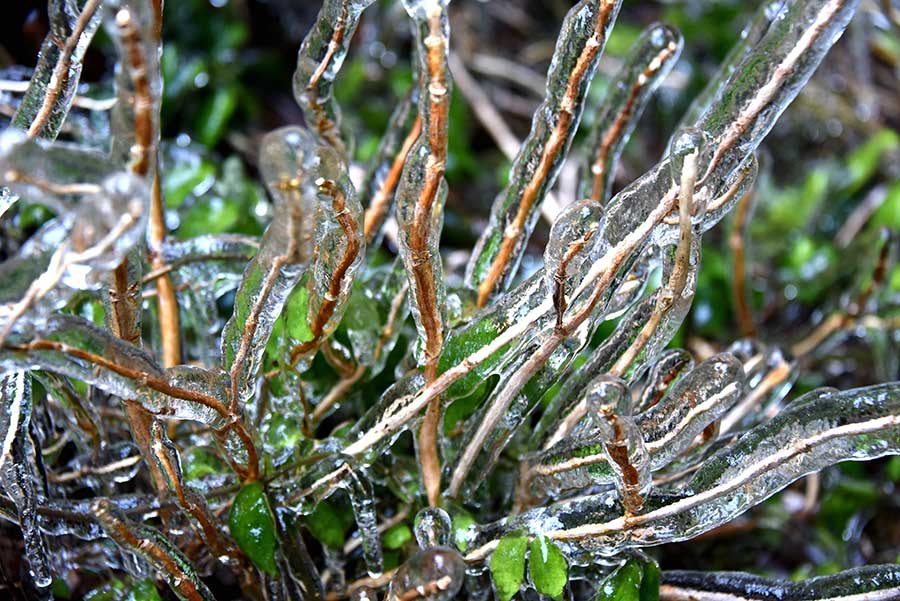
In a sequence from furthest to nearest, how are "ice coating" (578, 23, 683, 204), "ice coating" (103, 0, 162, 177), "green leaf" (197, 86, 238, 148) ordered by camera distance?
"green leaf" (197, 86, 238, 148), "ice coating" (578, 23, 683, 204), "ice coating" (103, 0, 162, 177)

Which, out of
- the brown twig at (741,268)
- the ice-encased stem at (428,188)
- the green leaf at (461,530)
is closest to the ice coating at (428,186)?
the ice-encased stem at (428,188)

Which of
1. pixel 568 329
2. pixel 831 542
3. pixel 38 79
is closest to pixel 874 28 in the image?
pixel 831 542

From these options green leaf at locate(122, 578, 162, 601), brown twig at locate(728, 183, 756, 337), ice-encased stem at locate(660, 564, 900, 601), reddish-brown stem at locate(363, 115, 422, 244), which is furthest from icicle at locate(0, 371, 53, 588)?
brown twig at locate(728, 183, 756, 337)

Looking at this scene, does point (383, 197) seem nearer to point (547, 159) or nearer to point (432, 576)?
point (547, 159)

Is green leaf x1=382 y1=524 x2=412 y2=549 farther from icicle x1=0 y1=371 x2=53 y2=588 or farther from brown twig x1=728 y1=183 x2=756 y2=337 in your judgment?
brown twig x1=728 y1=183 x2=756 y2=337

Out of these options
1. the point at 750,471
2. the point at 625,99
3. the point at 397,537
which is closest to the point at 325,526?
the point at 397,537

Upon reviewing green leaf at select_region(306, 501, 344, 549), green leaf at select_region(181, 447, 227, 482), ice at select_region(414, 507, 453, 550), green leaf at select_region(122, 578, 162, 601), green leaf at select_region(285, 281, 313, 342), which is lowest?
green leaf at select_region(122, 578, 162, 601)
